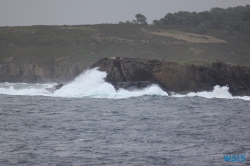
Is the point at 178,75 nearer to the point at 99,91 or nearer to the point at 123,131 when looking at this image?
the point at 99,91

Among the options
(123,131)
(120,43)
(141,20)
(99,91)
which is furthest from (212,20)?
(123,131)

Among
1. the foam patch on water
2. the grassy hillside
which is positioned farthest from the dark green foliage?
the foam patch on water

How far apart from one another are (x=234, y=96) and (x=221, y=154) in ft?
98.9

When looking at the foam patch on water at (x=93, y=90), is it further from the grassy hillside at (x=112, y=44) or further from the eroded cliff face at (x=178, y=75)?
the grassy hillside at (x=112, y=44)

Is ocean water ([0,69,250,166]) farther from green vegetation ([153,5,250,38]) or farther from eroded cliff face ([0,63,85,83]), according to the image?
green vegetation ([153,5,250,38])

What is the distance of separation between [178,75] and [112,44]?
44788 mm

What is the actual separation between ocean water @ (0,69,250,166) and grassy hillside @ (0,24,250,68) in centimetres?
4224

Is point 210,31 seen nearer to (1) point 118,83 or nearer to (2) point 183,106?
(1) point 118,83

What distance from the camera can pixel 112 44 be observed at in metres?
91.6

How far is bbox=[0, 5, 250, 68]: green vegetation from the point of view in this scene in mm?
83875

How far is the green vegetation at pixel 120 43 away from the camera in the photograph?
275 ft

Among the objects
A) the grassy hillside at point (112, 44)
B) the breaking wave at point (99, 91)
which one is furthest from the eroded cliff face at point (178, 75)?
the grassy hillside at point (112, 44)

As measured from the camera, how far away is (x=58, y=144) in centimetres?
2031

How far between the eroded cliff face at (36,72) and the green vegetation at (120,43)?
208 cm
